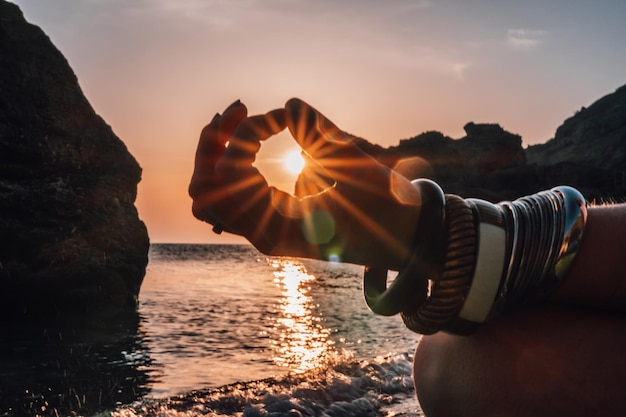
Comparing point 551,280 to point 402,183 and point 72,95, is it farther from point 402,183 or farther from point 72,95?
point 72,95

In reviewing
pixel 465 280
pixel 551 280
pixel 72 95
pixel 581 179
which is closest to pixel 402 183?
pixel 465 280

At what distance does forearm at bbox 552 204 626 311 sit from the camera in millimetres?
1319

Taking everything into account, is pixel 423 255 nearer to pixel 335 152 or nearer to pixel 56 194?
pixel 335 152

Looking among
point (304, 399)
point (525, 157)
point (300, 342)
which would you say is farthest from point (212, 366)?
point (525, 157)

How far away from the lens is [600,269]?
133 cm

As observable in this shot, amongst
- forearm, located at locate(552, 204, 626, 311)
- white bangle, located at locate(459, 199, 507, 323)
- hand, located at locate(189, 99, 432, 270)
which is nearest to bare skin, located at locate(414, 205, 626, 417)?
forearm, located at locate(552, 204, 626, 311)

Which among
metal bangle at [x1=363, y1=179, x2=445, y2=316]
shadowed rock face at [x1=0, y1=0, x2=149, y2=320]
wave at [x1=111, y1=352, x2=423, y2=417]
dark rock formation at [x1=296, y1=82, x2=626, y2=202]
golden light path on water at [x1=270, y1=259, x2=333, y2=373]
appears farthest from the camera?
dark rock formation at [x1=296, y1=82, x2=626, y2=202]

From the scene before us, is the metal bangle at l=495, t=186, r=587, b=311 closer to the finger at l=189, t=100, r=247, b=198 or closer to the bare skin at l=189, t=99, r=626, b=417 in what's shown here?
the bare skin at l=189, t=99, r=626, b=417

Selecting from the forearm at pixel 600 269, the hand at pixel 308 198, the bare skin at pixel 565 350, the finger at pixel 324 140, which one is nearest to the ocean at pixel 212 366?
the hand at pixel 308 198

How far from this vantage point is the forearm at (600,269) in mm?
1319

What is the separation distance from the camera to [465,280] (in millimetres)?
1249

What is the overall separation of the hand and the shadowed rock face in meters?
13.7

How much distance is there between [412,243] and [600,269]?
50 cm

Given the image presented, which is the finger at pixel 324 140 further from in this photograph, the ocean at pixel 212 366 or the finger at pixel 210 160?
the ocean at pixel 212 366
